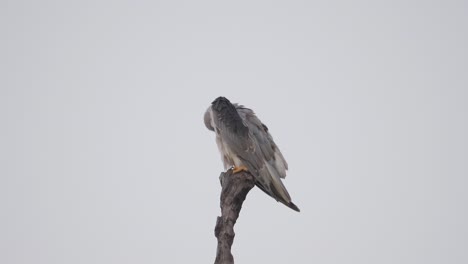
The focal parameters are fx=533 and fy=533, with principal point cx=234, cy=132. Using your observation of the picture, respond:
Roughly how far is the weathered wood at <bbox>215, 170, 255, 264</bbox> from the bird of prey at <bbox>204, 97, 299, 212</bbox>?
0.33 metres

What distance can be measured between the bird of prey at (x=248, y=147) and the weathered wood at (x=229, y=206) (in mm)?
333

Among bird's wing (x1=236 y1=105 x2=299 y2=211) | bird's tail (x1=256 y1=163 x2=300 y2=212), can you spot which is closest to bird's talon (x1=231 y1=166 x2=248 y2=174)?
bird's wing (x1=236 y1=105 x2=299 y2=211)

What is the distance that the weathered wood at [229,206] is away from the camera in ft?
26.3

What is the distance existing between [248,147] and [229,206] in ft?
6.31

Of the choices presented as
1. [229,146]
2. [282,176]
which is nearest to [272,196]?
[282,176]

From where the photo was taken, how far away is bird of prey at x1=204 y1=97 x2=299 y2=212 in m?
9.98

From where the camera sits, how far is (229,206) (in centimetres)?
867

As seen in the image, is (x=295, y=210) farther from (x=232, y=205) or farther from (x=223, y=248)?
(x=223, y=248)

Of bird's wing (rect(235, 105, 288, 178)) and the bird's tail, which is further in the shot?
bird's wing (rect(235, 105, 288, 178))

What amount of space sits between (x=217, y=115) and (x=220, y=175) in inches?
57.4

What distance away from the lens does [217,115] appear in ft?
35.8

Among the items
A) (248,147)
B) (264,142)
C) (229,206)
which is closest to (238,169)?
(248,147)

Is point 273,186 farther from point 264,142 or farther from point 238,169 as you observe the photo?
point 264,142

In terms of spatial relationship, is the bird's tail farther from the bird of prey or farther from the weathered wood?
the weathered wood
